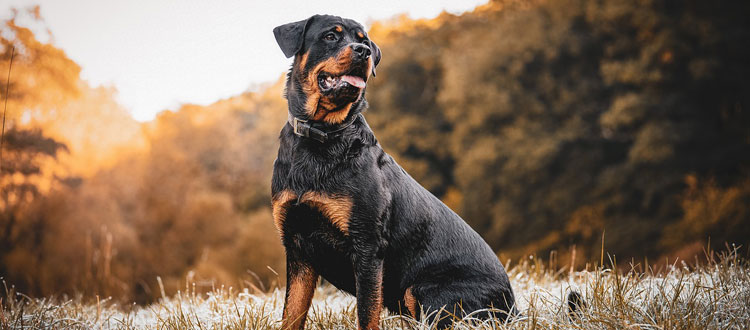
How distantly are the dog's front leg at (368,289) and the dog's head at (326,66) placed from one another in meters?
0.80

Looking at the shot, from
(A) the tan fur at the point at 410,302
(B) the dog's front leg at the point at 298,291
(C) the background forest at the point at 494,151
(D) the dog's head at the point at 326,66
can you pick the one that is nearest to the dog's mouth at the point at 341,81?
(D) the dog's head at the point at 326,66

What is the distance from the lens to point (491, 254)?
3.39 metres

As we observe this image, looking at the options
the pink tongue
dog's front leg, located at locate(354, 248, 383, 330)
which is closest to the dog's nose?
the pink tongue

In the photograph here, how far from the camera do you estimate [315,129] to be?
9.87 ft

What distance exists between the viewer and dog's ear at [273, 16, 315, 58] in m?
3.23

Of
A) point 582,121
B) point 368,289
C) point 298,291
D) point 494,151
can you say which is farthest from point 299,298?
point 582,121

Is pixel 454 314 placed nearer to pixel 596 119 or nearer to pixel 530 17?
pixel 596 119

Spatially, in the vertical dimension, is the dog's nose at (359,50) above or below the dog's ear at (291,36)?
below

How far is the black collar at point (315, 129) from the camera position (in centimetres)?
301

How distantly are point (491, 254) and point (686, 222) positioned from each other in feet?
31.2

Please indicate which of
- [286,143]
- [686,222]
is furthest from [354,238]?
[686,222]

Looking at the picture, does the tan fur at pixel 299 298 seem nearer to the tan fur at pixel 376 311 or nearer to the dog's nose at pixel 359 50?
the tan fur at pixel 376 311

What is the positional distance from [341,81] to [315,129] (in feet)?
1.00

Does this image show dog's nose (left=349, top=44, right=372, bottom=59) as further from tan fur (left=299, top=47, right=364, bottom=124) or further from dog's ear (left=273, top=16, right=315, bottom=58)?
dog's ear (left=273, top=16, right=315, bottom=58)
